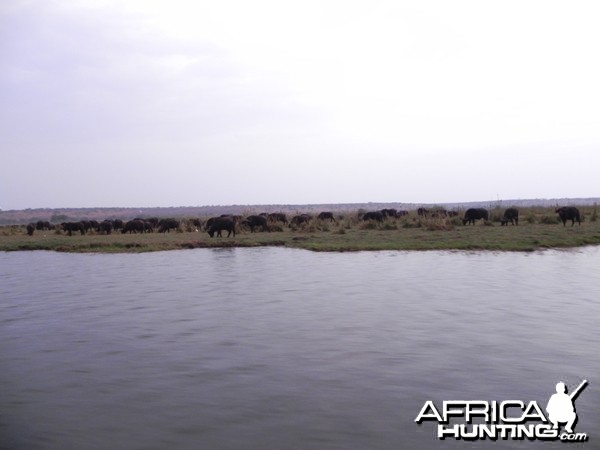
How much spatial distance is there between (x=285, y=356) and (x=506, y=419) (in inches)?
149

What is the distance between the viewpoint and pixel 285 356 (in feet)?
30.6

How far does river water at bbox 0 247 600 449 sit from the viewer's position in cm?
653

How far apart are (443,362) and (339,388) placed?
6.32ft

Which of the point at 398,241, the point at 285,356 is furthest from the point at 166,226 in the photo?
the point at 285,356

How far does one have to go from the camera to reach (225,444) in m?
6.12

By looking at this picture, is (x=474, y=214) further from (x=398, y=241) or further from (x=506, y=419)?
(x=506, y=419)

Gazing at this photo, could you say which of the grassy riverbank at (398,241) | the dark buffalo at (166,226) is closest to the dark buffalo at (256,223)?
the grassy riverbank at (398,241)

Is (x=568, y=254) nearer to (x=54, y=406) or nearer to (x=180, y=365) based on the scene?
(x=180, y=365)

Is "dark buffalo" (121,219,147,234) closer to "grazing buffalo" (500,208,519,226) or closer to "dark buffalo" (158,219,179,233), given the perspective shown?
"dark buffalo" (158,219,179,233)

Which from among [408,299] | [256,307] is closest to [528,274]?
[408,299]

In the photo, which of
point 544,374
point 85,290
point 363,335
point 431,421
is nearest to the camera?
point 431,421

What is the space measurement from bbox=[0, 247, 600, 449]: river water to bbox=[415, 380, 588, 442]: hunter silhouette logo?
14 centimetres

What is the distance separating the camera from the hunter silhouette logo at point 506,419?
20.2 feet

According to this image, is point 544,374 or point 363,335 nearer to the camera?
point 544,374
